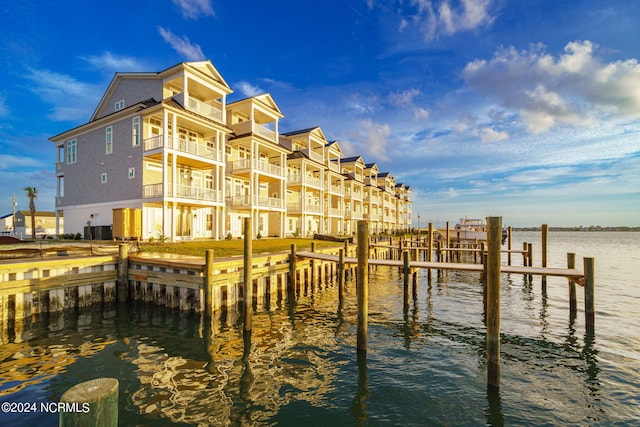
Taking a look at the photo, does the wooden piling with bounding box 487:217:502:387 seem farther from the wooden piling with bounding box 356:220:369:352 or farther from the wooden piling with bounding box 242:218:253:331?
the wooden piling with bounding box 242:218:253:331

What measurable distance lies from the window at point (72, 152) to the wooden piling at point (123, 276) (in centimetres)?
2011

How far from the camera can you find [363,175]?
192 ft

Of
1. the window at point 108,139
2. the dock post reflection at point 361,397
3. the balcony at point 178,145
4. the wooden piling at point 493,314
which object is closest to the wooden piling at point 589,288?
the wooden piling at point 493,314

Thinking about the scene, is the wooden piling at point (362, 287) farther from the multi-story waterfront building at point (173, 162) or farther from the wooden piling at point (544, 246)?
the multi-story waterfront building at point (173, 162)

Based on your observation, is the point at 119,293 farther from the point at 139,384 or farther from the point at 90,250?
the point at 139,384

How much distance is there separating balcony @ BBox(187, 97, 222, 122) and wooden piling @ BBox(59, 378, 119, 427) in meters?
25.0

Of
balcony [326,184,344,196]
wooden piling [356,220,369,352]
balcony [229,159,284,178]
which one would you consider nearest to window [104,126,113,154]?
balcony [229,159,284,178]

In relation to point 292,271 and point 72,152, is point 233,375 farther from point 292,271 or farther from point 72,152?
point 72,152

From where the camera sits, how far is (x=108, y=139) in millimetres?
25062

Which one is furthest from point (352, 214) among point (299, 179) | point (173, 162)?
point (173, 162)

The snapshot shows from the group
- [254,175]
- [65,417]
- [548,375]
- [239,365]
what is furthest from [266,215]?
[65,417]

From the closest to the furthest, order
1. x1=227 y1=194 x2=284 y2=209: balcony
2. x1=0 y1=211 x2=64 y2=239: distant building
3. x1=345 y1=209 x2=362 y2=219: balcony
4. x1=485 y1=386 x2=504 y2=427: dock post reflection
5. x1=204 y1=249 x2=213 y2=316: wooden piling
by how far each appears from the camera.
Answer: x1=485 y1=386 x2=504 y2=427: dock post reflection
x1=204 y1=249 x2=213 y2=316: wooden piling
x1=227 y1=194 x2=284 y2=209: balcony
x1=345 y1=209 x2=362 y2=219: balcony
x1=0 y1=211 x2=64 y2=239: distant building

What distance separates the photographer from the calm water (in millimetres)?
6270

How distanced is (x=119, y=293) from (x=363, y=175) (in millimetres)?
49326
